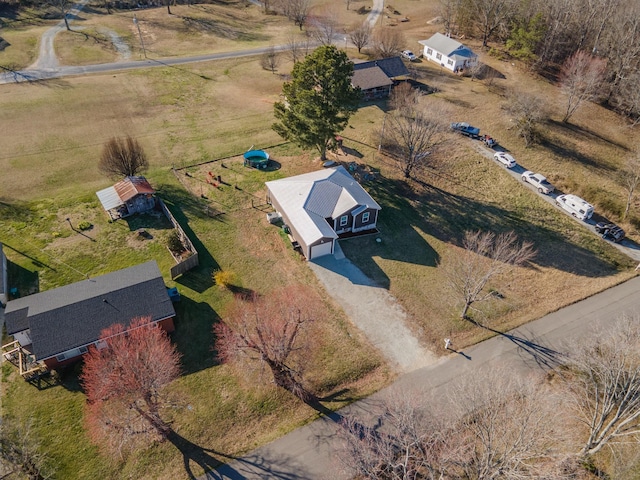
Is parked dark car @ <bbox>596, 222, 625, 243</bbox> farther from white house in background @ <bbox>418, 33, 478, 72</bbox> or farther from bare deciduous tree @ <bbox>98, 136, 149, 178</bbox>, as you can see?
bare deciduous tree @ <bbox>98, 136, 149, 178</bbox>

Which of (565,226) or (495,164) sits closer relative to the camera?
(565,226)

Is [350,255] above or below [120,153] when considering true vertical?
below

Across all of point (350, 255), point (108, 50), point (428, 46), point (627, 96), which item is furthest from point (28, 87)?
point (627, 96)

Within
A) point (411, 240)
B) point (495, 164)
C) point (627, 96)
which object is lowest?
point (411, 240)

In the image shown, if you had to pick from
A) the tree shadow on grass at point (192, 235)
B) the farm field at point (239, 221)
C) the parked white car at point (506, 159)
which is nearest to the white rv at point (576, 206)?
the farm field at point (239, 221)

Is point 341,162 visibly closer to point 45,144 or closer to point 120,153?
point 120,153

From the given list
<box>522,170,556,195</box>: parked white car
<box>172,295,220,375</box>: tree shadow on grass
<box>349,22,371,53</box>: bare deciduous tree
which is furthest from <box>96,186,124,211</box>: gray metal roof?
<box>349,22,371,53</box>: bare deciduous tree
